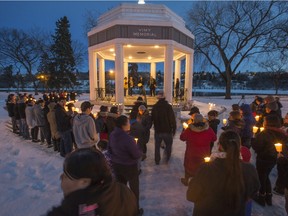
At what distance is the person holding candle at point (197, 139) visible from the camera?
13.1ft

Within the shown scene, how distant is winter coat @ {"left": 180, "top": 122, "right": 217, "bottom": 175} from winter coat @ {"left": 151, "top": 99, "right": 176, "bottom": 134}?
1164 millimetres

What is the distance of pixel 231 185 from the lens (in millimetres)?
1862

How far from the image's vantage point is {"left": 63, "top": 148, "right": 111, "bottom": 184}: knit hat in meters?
1.23

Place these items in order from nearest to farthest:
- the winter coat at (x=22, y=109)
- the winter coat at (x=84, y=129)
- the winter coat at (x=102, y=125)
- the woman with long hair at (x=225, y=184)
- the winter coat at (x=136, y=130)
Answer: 1. the woman with long hair at (x=225, y=184)
2. the winter coat at (x=84, y=129)
3. the winter coat at (x=136, y=130)
4. the winter coat at (x=102, y=125)
5. the winter coat at (x=22, y=109)

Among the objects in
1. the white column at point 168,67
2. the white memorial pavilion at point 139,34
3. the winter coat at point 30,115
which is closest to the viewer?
the winter coat at point 30,115

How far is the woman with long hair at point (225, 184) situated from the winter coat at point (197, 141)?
1888 mm

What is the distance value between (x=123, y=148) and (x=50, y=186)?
92.7 inches

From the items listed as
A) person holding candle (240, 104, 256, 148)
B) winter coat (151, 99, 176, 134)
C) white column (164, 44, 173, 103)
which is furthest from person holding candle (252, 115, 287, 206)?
white column (164, 44, 173, 103)

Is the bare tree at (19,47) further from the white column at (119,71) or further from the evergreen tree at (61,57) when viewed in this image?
the white column at (119,71)

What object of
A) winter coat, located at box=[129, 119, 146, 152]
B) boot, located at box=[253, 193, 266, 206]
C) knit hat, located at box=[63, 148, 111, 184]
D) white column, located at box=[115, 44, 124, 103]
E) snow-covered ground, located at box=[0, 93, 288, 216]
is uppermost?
white column, located at box=[115, 44, 124, 103]

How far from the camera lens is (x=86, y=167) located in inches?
48.6

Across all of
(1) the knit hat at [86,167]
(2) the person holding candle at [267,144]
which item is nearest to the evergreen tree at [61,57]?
(2) the person holding candle at [267,144]

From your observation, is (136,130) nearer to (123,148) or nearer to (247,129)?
(123,148)

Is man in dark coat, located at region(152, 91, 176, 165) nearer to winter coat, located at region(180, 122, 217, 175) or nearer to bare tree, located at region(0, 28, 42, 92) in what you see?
winter coat, located at region(180, 122, 217, 175)
